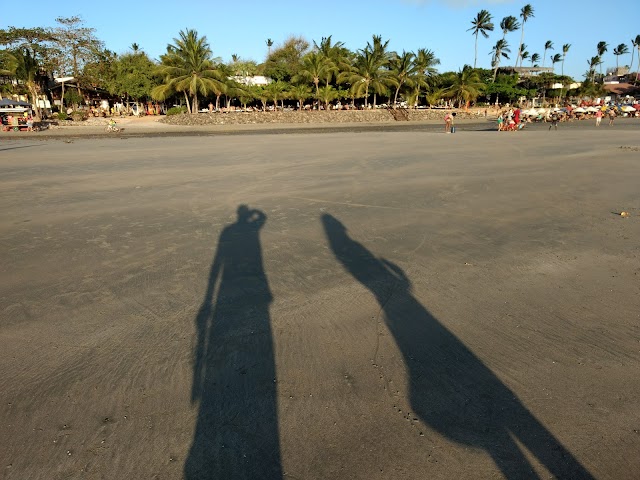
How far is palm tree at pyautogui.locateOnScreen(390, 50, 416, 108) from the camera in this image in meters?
54.4

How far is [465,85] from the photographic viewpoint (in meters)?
58.3

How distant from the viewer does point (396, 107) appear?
59.2 metres

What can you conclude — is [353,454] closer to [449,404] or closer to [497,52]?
[449,404]

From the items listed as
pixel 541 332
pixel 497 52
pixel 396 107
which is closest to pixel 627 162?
pixel 541 332

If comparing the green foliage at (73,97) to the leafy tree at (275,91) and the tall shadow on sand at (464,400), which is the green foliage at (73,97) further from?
the tall shadow on sand at (464,400)

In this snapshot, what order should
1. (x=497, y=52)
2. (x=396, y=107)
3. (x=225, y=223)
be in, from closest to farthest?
1. (x=225, y=223)
2. (x=396, y=107)
3. (x=497, y=52)

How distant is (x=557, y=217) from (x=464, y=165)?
6173 mm

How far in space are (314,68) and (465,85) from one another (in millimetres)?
22233

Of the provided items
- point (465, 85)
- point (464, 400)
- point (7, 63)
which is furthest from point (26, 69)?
point (464, 400)

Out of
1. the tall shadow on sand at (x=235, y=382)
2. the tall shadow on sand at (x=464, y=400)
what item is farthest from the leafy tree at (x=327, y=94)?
the tall shadow on sand at (x=464, y=400)

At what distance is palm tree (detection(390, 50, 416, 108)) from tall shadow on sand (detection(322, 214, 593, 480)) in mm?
55247

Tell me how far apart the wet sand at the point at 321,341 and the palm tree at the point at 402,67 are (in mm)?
51327

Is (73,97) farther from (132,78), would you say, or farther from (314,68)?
(314,68)

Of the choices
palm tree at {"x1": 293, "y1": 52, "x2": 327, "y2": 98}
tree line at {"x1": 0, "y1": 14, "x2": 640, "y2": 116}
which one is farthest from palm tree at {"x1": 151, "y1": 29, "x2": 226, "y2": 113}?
palm tree at {"x1": 293, "y1": 52, "x2": 327, "y2": 98}
